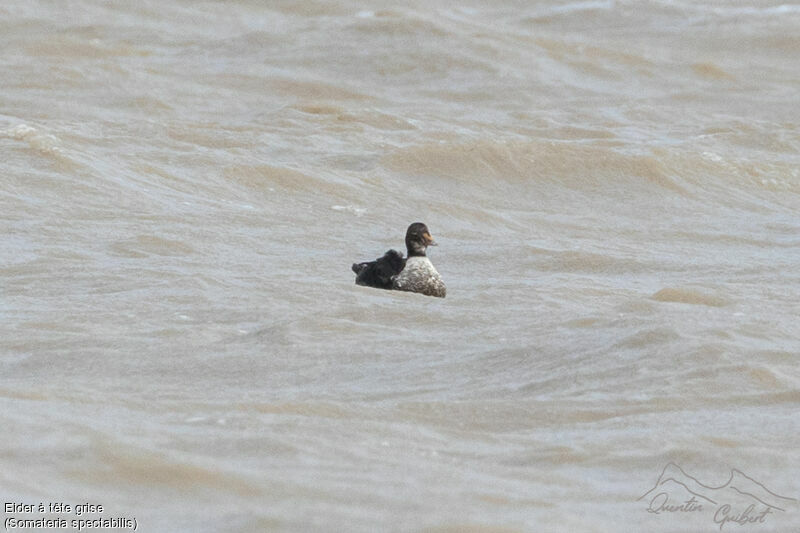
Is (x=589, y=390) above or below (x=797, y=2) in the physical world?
below

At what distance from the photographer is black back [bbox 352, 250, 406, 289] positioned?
8.86 metres

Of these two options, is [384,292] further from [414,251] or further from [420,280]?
[414,251]

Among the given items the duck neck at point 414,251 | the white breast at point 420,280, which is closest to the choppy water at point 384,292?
the white breast at point 420,280

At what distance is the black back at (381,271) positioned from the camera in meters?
8.86

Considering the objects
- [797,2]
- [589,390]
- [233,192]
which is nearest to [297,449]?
[589,390]

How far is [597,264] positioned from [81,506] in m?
6.40

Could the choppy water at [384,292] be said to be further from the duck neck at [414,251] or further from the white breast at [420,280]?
the duck neck at [414,251]

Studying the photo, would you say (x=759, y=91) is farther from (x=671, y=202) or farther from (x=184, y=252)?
(x=184, y=252)

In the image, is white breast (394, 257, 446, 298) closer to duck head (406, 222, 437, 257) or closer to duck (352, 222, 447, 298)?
duck (352, 222, 447, 298)

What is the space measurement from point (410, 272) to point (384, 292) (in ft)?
0.84

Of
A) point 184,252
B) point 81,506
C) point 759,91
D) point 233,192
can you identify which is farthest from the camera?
point 759,91

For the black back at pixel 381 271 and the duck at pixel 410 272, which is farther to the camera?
the black back at pixel 381 271

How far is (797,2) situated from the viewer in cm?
2898

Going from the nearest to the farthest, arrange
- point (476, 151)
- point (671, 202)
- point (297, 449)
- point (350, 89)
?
point (297, 449) < point (671, 202) < point (476, 151) < point (350, 89)
